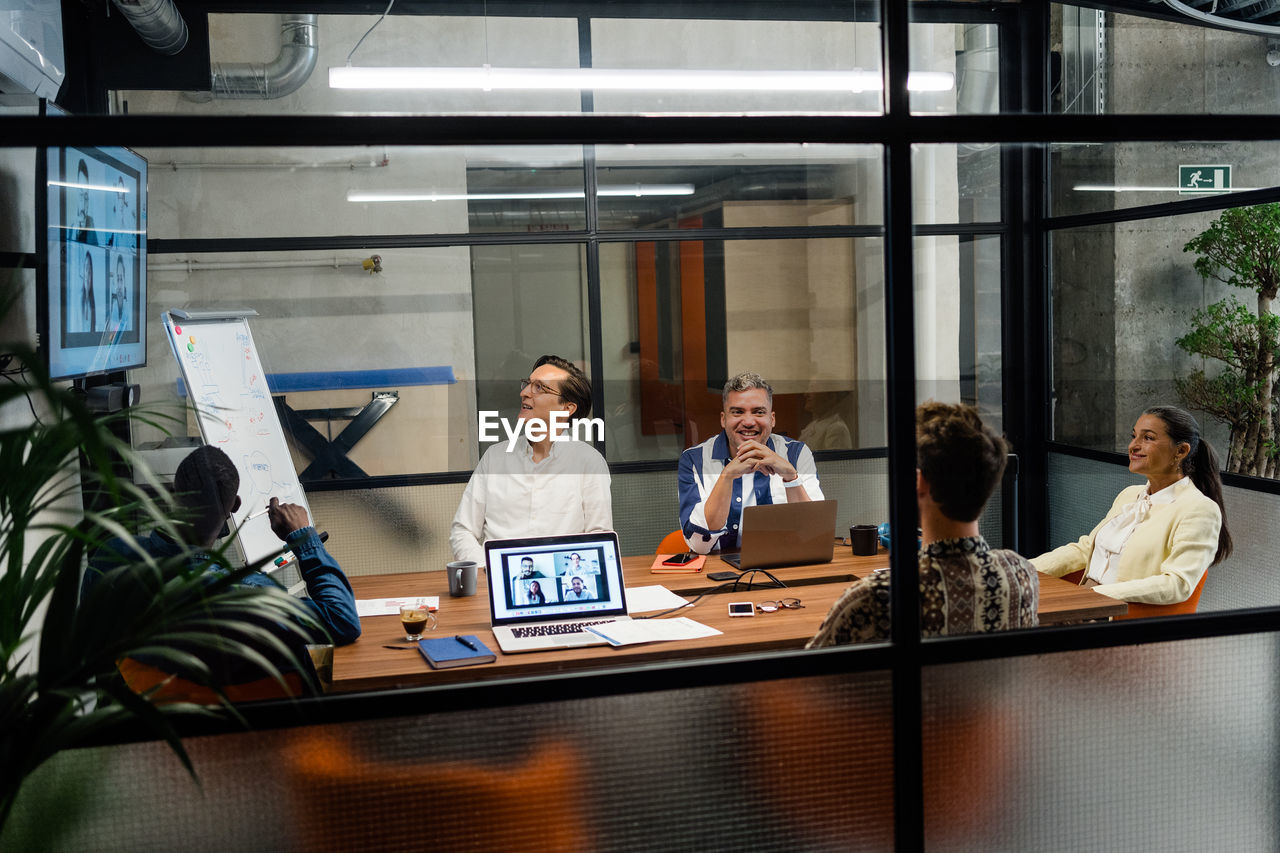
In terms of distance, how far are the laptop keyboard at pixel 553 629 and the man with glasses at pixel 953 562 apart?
35.4 inches

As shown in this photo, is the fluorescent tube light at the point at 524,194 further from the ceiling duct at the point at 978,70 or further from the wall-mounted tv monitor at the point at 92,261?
the ceiling duct at the point at 978,70

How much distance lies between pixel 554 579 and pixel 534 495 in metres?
1.08

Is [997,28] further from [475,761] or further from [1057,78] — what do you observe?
[475,761]

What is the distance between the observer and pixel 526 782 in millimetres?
1696

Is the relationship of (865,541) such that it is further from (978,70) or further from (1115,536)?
(978,70)

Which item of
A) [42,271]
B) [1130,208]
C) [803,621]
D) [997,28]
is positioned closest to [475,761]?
[803,621]

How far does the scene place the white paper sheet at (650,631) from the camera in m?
2.63

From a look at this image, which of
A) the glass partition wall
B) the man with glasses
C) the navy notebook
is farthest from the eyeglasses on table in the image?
the glass partition wall

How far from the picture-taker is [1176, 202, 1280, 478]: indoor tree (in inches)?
194

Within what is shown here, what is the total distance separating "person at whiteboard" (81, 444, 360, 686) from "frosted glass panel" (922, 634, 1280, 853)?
131 centimetres

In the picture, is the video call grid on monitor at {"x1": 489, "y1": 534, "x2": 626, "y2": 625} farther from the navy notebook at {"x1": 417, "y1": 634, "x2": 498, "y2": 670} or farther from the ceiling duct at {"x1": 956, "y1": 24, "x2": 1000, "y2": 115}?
the ceiling duct at {"x1": 956, "y1": 24, "x2": 1000, "y2": 115}

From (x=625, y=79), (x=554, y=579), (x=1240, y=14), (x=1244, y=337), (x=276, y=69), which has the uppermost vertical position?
(x=1240, y=14)

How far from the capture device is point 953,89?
572 cm

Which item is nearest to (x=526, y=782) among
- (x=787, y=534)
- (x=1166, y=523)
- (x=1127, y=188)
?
(x=787, y=534)
